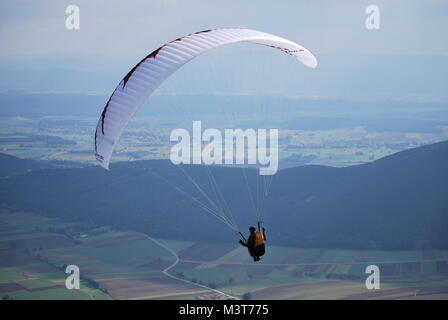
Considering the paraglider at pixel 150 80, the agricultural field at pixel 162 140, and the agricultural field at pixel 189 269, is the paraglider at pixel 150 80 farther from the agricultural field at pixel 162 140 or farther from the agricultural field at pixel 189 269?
the agricultural field at pixel 162 140

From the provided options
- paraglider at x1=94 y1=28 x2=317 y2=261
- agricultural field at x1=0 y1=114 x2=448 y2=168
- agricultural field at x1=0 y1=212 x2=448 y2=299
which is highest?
agricultural field at x1=0 y1=114 x2=448 y2=168

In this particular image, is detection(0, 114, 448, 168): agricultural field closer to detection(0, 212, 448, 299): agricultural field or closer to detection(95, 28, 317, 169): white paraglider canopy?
detection(0, 212, 448, 299): agricultural field

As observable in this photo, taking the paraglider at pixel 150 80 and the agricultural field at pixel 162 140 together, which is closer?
the paraglider at pixel 150 80

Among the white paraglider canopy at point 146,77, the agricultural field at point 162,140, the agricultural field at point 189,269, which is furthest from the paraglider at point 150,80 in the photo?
the agricultural field at point 162,140

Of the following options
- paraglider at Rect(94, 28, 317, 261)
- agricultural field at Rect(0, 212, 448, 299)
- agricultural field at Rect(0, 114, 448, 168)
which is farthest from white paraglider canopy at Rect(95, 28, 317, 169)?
agricultural field at Rect(0, 114, 448, 168)

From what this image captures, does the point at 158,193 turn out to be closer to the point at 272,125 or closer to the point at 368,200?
the point at 368,200

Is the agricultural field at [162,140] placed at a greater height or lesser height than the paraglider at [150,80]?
greater

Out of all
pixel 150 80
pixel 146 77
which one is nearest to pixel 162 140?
pixel 146 77

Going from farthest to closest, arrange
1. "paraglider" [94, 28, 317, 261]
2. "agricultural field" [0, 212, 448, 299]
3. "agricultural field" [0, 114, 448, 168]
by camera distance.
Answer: "agricultural field" [0, 114, 448, 168], "agricultural field" [0, 212, 448, 299], "paraglider" [94, 28, 317, 261]


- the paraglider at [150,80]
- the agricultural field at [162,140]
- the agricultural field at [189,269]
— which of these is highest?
the agricultural field at [162,140]
